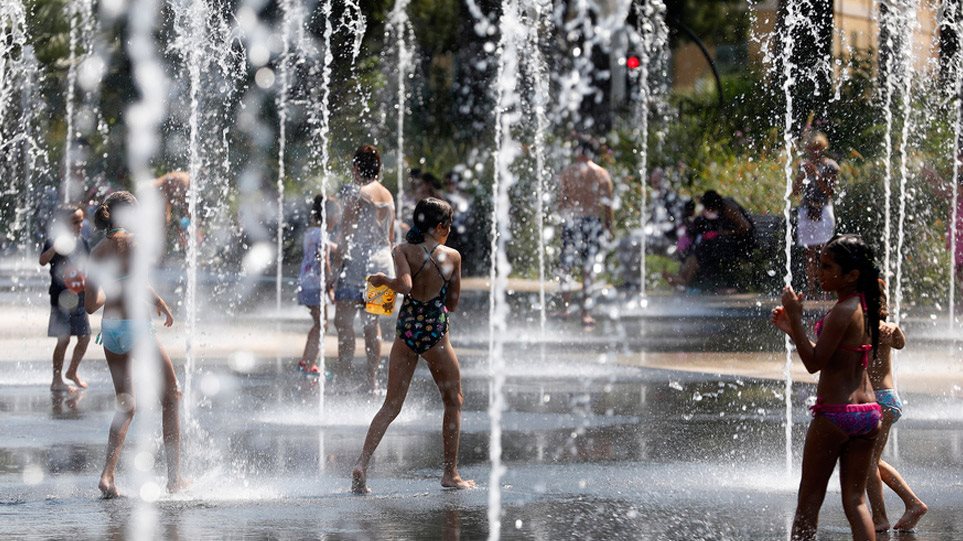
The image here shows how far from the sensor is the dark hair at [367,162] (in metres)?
12.0

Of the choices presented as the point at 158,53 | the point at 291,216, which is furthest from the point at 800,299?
the point at 158,53

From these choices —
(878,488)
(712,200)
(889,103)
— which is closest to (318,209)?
(878,488)

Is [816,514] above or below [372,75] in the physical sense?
below

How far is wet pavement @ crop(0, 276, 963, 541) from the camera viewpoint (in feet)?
24.8

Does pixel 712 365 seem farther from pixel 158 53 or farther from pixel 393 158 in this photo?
pixel 158 53

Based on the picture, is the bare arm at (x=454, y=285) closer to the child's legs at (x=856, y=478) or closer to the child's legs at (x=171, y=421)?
the child's legs at (x=171, y=421)

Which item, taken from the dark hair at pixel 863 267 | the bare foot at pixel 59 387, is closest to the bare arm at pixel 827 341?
the dark hair at pixel 863 267

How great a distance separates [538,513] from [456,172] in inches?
790

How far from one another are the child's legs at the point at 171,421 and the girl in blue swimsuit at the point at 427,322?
2.67ft

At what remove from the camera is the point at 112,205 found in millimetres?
8266

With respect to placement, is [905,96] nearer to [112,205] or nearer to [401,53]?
[401,53]

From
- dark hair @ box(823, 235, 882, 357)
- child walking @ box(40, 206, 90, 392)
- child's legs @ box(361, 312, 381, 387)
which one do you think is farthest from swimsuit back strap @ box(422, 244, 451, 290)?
child walking @ box(40, 206, 90, 392)

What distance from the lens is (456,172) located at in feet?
91.0

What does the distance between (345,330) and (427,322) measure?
442 cm
